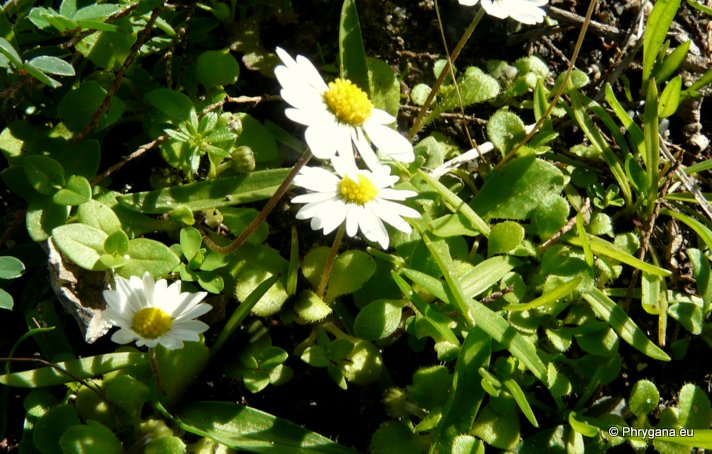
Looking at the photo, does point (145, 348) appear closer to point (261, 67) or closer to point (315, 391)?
point (315, 391)

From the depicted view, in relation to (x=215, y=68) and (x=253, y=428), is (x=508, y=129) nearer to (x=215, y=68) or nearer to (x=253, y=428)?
(x=215, y=68)

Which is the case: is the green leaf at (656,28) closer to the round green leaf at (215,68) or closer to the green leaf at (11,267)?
the round green leaf at (215,68)

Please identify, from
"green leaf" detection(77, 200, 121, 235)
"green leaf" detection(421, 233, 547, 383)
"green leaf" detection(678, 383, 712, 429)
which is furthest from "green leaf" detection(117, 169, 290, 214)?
"green leaf" detection(678, 383, 712, 429)

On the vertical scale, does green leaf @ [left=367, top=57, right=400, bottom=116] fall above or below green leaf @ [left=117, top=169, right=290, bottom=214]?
above

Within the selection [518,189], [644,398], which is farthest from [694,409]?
[518,189]

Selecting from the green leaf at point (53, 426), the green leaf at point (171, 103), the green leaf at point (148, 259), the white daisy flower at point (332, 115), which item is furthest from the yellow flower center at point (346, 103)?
the green leaf at point (53, 426)

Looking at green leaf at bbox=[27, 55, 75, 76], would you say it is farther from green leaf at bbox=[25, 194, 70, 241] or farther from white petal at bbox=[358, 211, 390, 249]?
white petal at bbox=[358, 211, 390, 249]

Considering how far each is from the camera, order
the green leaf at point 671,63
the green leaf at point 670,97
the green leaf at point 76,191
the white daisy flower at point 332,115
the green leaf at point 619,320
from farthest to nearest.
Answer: the green leaf at point 671,63, the green leaf at point 670,97, the green leaf at point 619,320, the green leaf at point 76,191, the white daisy flower at point 332,115
